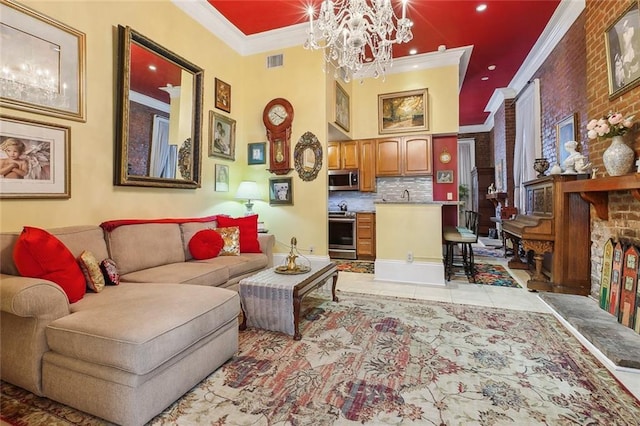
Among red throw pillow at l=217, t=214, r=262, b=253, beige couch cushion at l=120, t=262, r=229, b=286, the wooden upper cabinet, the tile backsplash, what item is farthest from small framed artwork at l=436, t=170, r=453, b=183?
beige couch cushion at l=120, t=262, r=229, b=286

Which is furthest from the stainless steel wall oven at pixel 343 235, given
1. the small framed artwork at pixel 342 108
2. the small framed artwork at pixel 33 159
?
the small framed artwork at pixel 33 159

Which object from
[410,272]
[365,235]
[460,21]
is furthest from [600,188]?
[365,235]

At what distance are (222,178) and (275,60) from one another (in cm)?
197

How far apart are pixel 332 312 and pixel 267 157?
102 inches

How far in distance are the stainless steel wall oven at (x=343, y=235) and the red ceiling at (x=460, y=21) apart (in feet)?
9.71

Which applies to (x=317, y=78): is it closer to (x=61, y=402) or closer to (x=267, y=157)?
(x=267, y=157)

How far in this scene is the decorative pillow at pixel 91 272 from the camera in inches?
80.8

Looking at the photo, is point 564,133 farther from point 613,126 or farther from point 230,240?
point 230,240

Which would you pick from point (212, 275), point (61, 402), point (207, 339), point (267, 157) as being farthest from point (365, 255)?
point (61, 402)

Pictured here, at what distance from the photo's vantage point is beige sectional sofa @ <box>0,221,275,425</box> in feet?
4.53

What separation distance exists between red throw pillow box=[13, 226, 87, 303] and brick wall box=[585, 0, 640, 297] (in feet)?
13.5

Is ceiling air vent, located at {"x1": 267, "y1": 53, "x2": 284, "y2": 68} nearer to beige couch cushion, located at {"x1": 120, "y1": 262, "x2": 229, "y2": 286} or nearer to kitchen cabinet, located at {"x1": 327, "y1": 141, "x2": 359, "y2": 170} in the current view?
kitchen cabinet, located at {"x1": 327, "y1": 141, "x2": 359, "y2": 170}

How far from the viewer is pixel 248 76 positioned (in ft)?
15.4

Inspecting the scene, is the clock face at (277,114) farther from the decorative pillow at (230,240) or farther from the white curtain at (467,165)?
the white curtain at (467,165)
